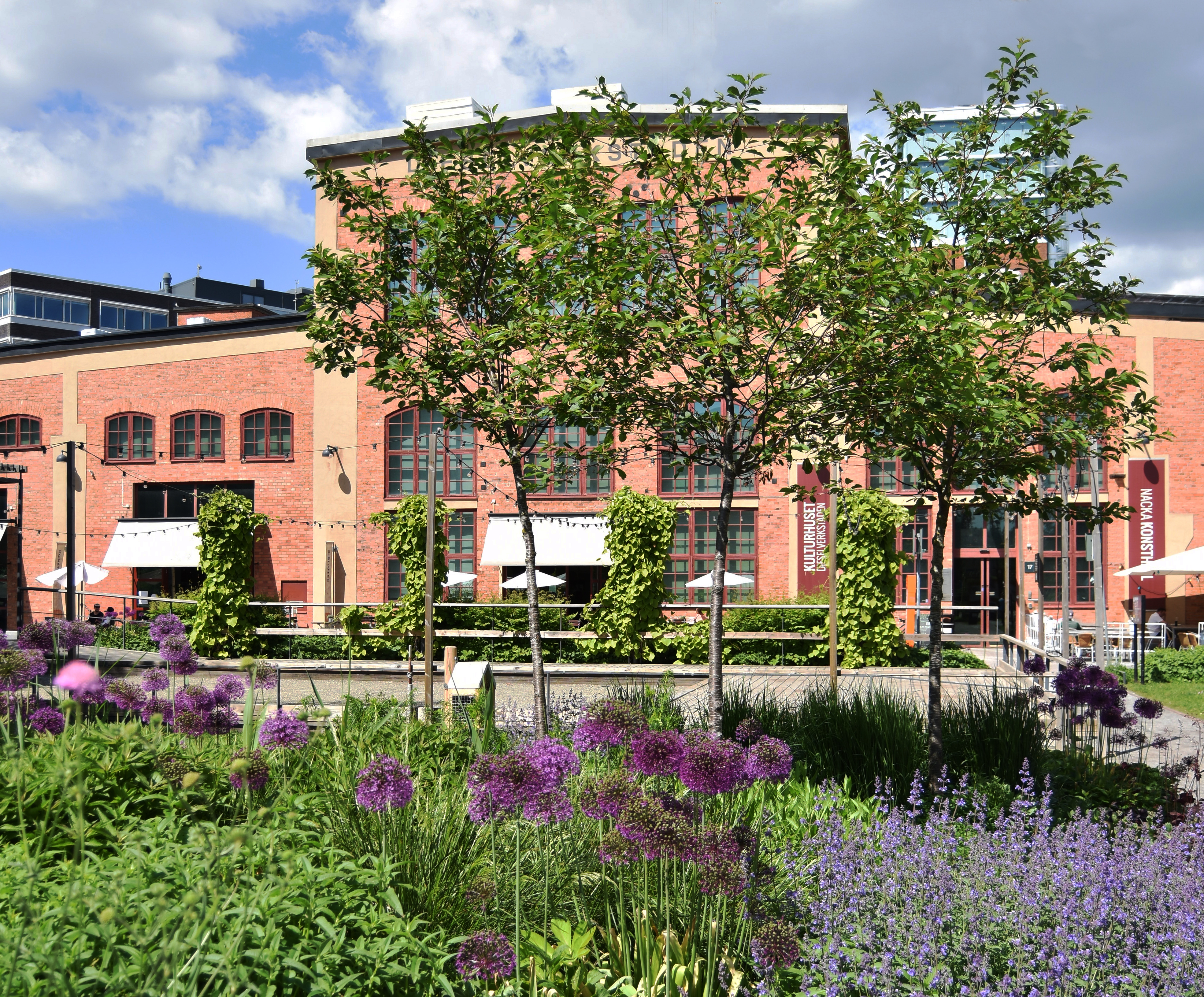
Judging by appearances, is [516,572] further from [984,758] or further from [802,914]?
[802,914]

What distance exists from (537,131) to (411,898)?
17.9 ft

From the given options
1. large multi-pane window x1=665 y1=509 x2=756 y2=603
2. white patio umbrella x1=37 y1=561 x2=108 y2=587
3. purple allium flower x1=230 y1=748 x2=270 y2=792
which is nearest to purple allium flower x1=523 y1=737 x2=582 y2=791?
purple allium flower x1=230 y1=748 x2=270 y2=792

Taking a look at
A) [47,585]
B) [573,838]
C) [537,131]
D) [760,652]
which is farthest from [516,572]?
[573,838]

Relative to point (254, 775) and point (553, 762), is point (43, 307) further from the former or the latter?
point (553, 762)

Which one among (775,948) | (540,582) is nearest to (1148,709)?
(775,948)

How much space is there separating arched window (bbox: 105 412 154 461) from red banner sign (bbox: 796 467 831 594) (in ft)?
62.1

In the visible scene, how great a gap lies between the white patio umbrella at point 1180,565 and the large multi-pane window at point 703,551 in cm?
879

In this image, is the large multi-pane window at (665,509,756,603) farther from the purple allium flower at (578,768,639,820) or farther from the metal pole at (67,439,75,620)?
the purple allium flower at (578,768,639,820)

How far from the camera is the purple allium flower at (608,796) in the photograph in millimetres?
3070

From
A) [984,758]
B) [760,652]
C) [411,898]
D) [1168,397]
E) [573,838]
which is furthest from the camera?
[1168,397]

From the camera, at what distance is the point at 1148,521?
2377 cm

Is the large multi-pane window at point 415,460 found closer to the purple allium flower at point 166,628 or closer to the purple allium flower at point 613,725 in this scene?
the purple allium flower at point 166,628

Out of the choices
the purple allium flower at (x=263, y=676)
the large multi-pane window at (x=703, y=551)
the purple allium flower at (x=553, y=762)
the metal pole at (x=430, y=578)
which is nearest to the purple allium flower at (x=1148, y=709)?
the purple allium flower at (x=553, y=762)

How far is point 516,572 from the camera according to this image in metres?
25.1
